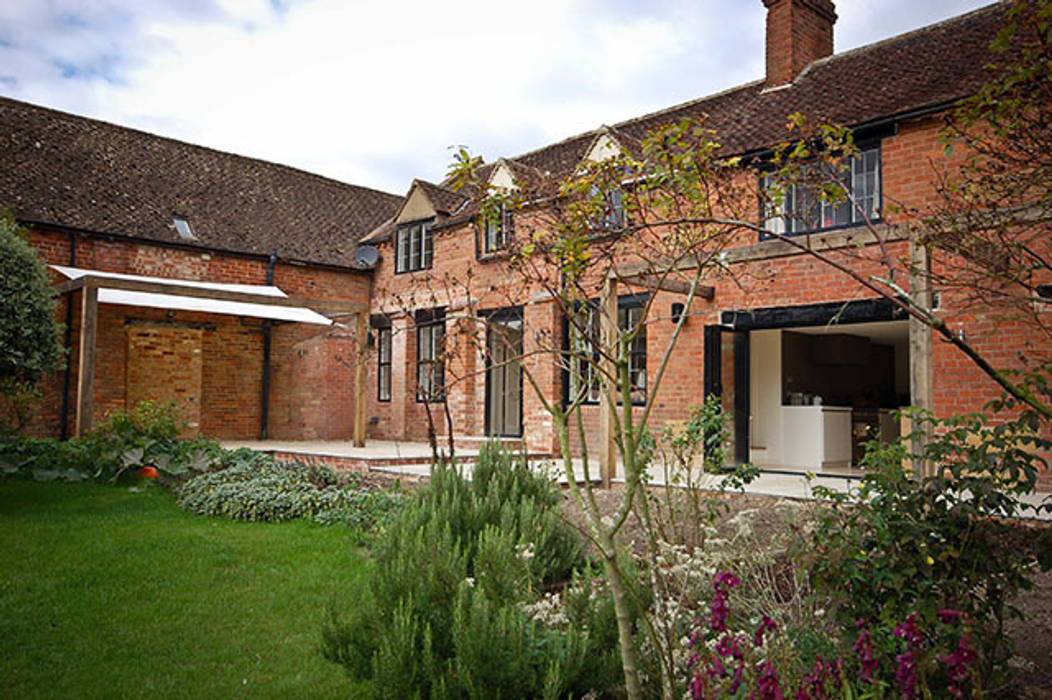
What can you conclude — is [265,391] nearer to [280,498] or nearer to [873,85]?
[280,498]

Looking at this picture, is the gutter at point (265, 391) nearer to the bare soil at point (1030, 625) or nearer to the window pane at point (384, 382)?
the window pane at point (384, 382)

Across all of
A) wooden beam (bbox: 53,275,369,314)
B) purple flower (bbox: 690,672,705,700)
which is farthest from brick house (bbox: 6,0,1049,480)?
purple flower (bbox: 690,672,705,700)

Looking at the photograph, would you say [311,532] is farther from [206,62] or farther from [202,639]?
[206,62]

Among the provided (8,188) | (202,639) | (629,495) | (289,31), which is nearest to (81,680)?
(202,639)

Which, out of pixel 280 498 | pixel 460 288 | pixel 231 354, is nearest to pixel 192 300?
pixel 231 354

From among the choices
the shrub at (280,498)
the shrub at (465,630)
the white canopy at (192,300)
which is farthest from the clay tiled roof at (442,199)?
the shrub at (465,630)

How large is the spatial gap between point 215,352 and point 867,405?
46.1 feet

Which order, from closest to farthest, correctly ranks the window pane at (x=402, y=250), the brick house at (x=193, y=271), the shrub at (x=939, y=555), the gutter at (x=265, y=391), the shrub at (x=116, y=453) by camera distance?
the shrub at (x=939, y=555) < the shrub at (x=116, y=453) < the brick house at (x=193, y=271) < the gutter at (x=265, y=391) < the window pane at (x=402, y=250)

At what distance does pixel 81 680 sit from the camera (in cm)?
445

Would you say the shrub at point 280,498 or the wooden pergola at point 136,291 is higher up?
the wooden pergola at point 136,291

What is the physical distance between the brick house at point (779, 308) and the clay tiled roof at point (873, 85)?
0.12 ft

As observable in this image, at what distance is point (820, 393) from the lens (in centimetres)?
1585

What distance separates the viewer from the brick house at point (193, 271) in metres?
15.6

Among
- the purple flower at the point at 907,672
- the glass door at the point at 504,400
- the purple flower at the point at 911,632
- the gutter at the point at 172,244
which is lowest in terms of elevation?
the purple flower at the point at 907,672
